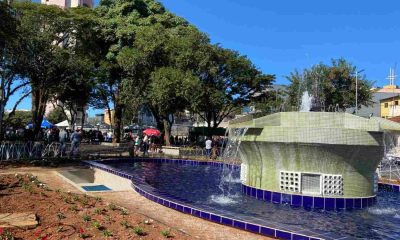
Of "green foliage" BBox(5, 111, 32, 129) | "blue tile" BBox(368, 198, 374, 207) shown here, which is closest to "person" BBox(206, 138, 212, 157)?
"green foliage" BBox(5, 111, 32, 129)

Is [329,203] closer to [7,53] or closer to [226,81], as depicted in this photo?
[7,53]

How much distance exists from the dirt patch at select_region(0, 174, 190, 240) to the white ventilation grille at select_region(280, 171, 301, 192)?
546 centimetres

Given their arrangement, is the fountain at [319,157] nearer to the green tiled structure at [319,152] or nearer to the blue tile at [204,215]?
the green tiled structure at [319,152]

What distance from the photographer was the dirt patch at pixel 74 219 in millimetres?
7316

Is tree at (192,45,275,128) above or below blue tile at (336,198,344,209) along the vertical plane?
above

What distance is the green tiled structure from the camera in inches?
477

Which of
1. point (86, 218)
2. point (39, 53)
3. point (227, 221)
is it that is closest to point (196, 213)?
point (227, 221)

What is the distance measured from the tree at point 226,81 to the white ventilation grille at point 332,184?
71.9 ft

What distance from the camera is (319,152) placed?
480 inches

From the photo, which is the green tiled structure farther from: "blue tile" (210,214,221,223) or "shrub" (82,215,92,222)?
"shrub" (82,215,92,222)

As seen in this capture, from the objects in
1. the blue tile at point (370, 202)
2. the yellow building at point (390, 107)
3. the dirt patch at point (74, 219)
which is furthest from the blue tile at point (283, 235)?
the yellow building at point (390, 107)

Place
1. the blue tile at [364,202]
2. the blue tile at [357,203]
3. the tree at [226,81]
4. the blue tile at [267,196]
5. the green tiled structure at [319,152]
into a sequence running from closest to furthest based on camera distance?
the green tiled structure at [319,152] < the blue tile at [357,203] < the blue tile at [364,202] < the blue tile at [267,196] < the tree at [226,81]

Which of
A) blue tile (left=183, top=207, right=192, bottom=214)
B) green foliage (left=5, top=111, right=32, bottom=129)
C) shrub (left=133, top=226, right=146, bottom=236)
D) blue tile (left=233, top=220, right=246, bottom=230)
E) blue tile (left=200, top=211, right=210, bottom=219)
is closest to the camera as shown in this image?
shrub (left=133, top=226, right=146, bottom=236)

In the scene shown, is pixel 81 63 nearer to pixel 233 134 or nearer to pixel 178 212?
pixel 233 134
